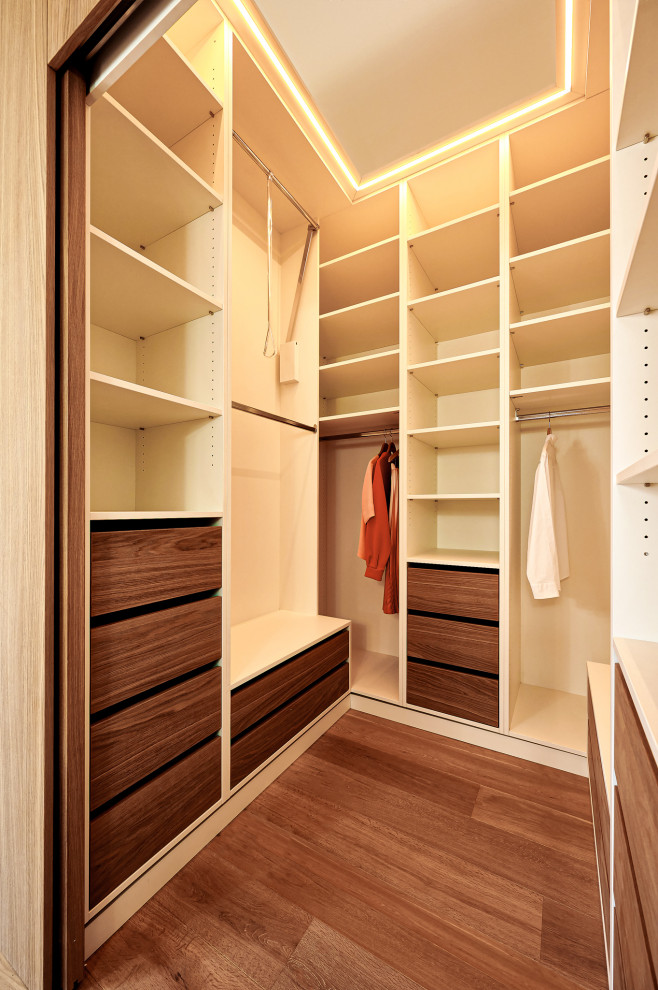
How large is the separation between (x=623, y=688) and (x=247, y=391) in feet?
6.68

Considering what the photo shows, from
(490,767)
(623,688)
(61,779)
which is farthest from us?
(490,767)

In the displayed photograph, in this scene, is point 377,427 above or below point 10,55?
below

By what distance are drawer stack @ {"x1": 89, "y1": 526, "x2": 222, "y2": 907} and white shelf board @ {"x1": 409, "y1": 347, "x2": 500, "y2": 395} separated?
140 centimetres

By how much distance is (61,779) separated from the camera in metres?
0.93

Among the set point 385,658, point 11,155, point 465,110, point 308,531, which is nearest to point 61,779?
point 11,155

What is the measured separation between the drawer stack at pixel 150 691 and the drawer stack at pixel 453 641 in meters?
1.07

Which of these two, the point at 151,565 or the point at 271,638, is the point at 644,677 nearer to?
the point at 151,565

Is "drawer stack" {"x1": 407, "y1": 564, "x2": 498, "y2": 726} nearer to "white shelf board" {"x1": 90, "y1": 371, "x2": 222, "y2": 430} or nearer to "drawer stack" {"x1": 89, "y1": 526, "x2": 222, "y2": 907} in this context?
"drawer stack" {"x1": 89, "y1": 526, "x2": 222, "y2": 907}

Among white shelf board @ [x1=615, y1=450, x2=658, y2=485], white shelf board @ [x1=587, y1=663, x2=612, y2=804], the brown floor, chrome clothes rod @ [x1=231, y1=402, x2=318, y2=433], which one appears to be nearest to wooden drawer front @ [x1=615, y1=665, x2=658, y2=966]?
white shelf board @ [x1=587, y1=663, x2=612, y2=804]

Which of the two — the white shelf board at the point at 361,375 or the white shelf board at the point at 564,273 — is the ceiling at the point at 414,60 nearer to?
the white shelf board at the point at 564,273

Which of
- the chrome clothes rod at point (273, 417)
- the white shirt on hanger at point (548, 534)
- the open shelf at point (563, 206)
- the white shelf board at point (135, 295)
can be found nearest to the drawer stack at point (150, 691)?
the chrome clothes rod at point (273, 417)

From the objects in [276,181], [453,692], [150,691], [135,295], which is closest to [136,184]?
[135,295]

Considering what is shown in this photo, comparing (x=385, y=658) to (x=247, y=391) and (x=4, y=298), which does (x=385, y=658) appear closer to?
(x=247, y=391)

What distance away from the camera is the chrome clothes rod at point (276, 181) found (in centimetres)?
182
